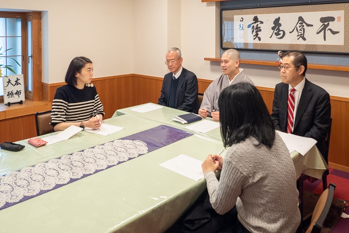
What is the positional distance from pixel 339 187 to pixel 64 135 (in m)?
2.53

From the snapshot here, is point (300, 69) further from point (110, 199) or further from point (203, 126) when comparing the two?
point (110, 199)

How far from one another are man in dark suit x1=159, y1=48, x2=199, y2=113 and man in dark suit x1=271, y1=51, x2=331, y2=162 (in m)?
0.93

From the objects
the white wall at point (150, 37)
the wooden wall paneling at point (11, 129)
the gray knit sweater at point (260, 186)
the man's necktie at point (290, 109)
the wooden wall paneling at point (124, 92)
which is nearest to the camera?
the gray knit sweater at point (260, 186)

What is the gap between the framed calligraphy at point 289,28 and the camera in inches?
131

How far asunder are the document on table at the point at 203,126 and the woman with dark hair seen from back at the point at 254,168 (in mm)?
1065

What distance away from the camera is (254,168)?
1467 mm

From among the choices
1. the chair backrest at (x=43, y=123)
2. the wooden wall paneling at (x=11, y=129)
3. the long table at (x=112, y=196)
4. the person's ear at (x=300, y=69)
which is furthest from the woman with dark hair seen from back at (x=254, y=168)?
the wooden wall paneling at (x=11, y=129)

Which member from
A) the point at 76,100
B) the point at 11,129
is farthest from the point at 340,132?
the point at 11,129

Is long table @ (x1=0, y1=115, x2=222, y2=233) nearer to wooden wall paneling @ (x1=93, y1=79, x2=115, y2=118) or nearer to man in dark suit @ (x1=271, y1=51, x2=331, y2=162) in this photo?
man in dark suit @ (x1=271, y1=51, x2=331, y2=162)

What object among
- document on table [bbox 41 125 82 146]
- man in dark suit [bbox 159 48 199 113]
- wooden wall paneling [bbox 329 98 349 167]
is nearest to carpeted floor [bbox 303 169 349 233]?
wooden wall paneling [bbox 329 98 349 167]

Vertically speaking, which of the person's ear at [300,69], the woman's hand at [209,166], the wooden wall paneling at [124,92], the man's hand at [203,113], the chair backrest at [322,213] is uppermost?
the person's ear at [300,69]

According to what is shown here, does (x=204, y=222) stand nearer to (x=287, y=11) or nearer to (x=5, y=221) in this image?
(x=5, y=221)

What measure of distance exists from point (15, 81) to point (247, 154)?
3.42 metres

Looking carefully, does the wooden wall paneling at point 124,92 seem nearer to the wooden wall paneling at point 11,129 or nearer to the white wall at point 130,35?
the white wall at point 130,35
